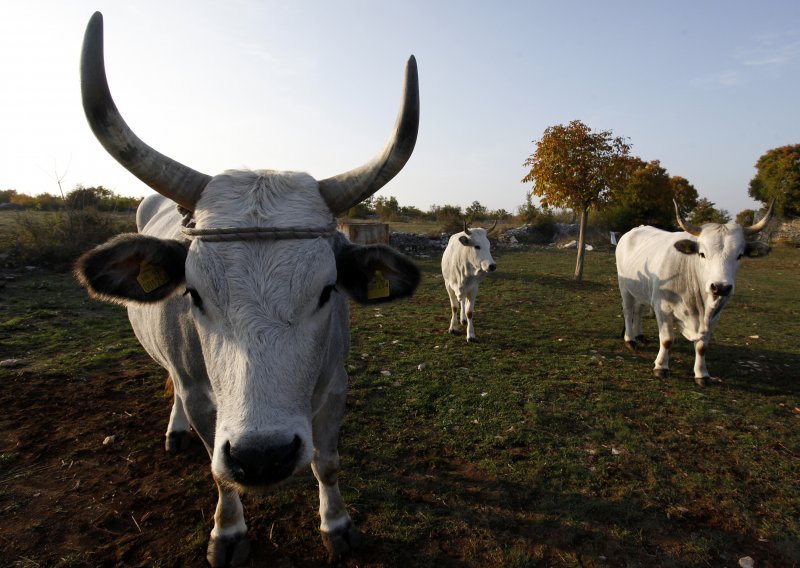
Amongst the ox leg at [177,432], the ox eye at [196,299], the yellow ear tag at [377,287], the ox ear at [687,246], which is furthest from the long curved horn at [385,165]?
the ox ear at [687,246]

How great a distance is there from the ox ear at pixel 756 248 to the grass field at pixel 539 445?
192cm

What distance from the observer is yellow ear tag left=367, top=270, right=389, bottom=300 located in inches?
102

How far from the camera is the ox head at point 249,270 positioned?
181 cm

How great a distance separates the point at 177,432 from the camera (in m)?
4.31

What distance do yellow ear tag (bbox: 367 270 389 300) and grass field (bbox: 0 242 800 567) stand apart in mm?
1987

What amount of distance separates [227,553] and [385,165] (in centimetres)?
296

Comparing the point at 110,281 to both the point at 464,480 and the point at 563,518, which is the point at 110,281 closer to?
the point at 464,480

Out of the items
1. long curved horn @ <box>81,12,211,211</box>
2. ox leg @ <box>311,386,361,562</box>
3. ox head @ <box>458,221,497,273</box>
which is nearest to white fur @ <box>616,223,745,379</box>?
ox head @ <box>458,221,497,273</box>

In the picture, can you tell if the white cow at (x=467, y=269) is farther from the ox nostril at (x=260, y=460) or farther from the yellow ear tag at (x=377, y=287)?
the ox nostril at (x=260, y=460)

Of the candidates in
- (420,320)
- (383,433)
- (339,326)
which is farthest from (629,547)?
(420,320)

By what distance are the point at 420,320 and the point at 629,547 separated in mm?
6465

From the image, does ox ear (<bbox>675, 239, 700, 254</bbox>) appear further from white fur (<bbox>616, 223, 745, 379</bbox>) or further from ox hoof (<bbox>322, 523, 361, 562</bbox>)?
ox hoof (<bbox>322, 523, 361, 562</bbox>)

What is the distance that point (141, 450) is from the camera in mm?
4297

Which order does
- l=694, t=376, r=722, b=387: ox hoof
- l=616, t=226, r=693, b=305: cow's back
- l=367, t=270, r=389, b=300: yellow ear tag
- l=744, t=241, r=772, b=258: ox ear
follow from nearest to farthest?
l=367, t=270, r=389, b=300: yellow ear tag
l=744, t=241, r=772, b=258: ox ear
l=694, t=376, r=722, b=387: ox hoof
l=616, t=226, r=693, b=305: cow's back
